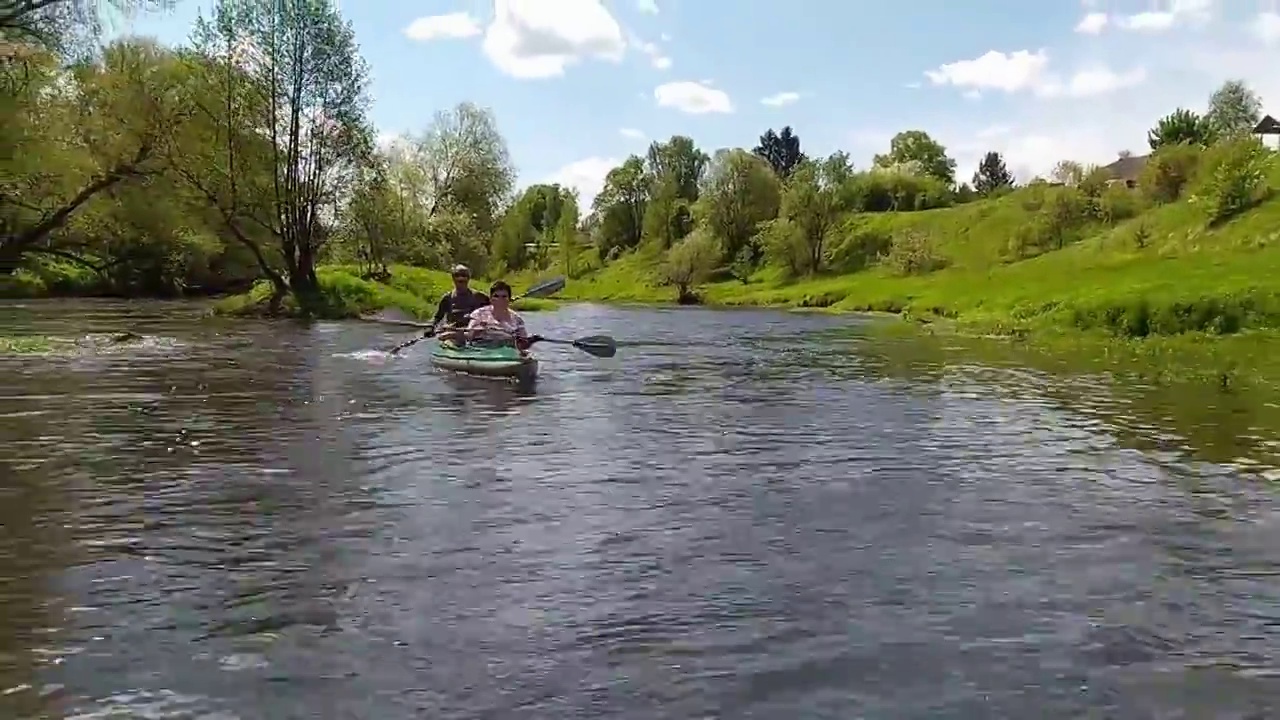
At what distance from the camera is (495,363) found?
2411 centimetres

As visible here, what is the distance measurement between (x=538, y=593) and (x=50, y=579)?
12.9 feet

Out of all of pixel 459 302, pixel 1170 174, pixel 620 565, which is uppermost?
pixel 1170 174

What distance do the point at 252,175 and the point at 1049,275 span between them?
125 ft

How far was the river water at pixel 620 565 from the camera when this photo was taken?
23.0 ft

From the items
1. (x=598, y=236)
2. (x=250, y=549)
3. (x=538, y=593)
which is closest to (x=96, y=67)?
(x=250, y=549)

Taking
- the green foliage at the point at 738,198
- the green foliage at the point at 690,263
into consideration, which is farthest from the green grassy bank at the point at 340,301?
the green foliage at the point at 738,198

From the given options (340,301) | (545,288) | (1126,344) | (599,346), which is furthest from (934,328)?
(340,301)

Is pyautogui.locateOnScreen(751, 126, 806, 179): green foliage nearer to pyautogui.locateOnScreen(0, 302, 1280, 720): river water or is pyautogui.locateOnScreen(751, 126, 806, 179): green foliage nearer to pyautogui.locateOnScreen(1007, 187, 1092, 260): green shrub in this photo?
pyautogui.locateOnScreen(1007, 187, 1092, 260): green shrub

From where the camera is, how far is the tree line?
28.8 m

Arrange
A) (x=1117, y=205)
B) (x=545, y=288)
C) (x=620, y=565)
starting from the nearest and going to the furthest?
(x=620, y=565), (x=545, y=288), (x=1117, y=205)

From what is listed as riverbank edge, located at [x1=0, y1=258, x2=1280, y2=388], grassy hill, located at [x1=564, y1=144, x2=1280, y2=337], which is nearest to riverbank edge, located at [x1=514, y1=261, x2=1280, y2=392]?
riverbank edge, located at [x1=0, y1=258, x2=1280, y2=388]

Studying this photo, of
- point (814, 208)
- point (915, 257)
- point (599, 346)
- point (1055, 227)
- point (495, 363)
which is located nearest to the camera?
point (495, 363)

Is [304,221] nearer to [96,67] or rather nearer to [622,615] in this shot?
[96,67]

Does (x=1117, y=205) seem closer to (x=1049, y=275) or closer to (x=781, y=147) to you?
(x=1049, y=275)
